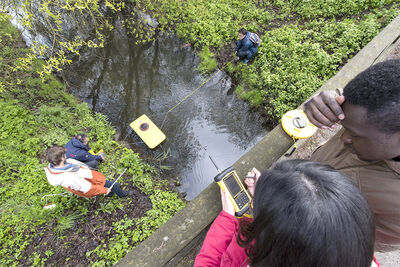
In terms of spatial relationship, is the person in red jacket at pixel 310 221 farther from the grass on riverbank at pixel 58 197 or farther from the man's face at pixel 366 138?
the grass on riverbank at pixel 58 197

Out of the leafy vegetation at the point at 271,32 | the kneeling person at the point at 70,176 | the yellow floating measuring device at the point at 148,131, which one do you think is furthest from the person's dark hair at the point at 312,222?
the leafy vegetation at the point at 271,32

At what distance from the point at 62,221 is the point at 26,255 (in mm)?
603

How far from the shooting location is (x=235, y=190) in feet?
7.26

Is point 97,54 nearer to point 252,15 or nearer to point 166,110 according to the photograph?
point 166,110

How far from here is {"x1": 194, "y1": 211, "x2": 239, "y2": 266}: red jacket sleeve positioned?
4.94 ft

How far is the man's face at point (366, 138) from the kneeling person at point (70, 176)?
10.4 feet

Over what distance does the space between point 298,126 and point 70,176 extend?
11.4 feet

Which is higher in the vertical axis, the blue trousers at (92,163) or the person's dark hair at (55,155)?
the person's dark hair at (55,155)

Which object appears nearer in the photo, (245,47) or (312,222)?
(312,222)

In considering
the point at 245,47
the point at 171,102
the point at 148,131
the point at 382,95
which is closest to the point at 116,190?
the point at 148,131

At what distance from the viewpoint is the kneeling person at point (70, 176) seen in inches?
101

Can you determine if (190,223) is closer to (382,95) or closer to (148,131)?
(382,95)

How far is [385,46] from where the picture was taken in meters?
3.97

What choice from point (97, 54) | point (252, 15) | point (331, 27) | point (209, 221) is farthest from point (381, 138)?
point (97, 54)
